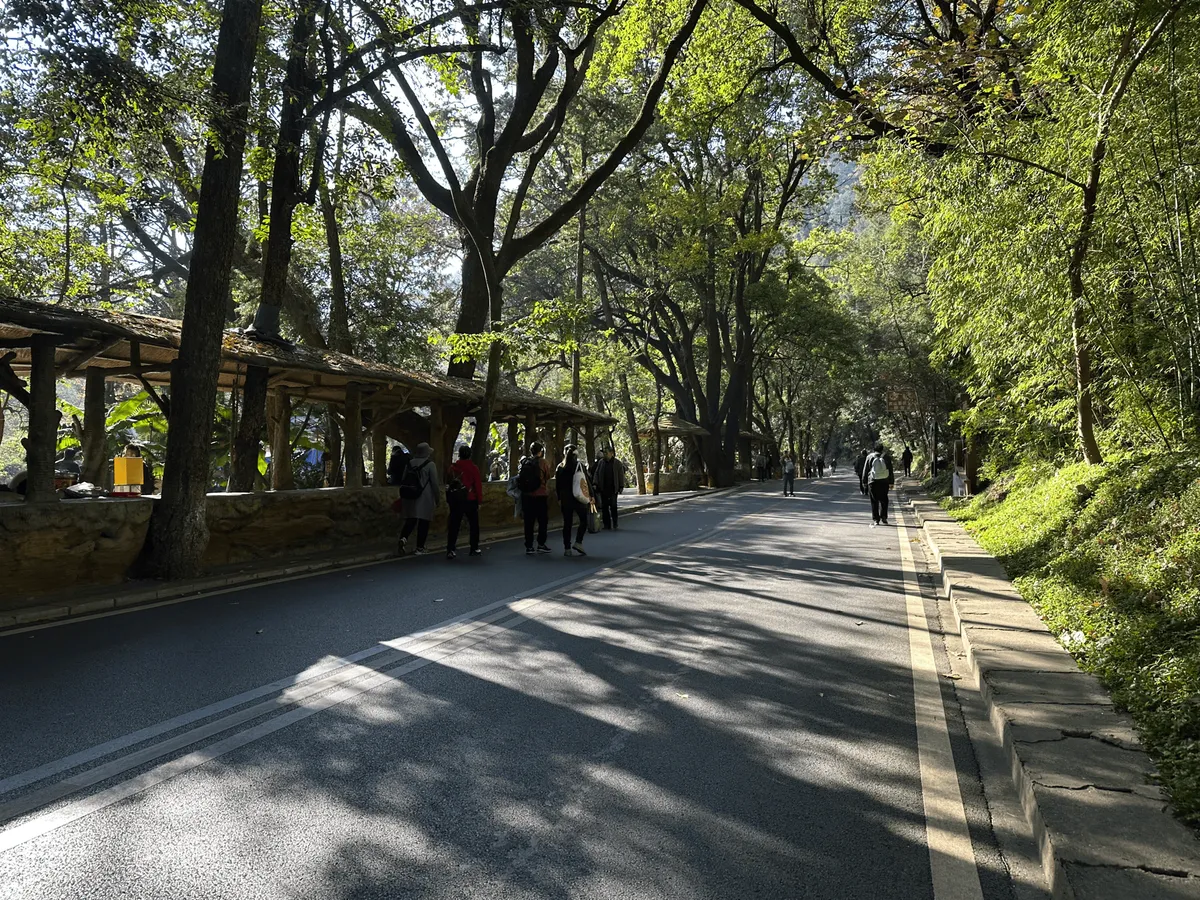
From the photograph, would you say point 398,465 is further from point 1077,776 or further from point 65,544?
point 1077,776

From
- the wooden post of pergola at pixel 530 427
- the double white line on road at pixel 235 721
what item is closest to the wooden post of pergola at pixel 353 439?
the wooden post of pergola at pixel 530 427

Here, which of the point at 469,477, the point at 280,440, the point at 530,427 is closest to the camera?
the point at 469,477

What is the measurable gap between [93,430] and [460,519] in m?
6.33

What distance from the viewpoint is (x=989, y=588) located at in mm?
8867

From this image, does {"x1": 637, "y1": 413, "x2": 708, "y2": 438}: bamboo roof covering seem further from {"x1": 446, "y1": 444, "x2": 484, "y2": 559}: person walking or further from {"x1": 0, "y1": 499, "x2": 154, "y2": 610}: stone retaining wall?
{"x1": 0, "y1": 499, "x2": 154, "y2": 610}: stone retaining wall

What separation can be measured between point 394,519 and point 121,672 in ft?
29.2

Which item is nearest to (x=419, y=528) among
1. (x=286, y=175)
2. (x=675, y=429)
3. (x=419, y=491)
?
(x=419, y=491)

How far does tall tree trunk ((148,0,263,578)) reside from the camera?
9812mm

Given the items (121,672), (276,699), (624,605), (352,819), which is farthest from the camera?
(624,605)

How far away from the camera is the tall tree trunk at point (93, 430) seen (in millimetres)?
12898

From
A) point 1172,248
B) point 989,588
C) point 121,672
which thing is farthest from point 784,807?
point 1172,248

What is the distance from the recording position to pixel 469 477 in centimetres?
1320

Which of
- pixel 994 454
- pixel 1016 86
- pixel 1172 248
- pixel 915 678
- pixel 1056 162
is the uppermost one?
pixel 1016 86

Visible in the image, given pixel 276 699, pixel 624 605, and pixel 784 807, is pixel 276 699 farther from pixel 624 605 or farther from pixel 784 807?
pixel 624 605
